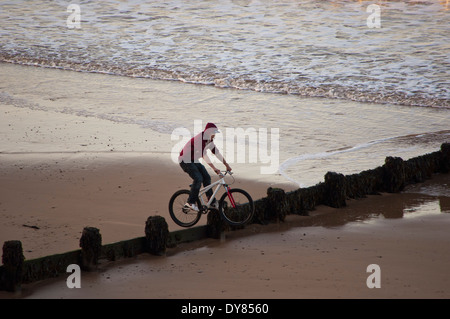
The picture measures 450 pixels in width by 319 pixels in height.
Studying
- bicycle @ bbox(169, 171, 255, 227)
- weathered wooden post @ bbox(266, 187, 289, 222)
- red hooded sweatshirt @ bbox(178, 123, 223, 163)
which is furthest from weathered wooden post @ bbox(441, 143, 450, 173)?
red hooded sweatshirt @ bbox(178, 123, 223, 163)

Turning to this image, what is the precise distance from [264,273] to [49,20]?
26016 mm

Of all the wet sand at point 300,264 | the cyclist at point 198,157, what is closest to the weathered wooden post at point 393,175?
the wet sand at point 300,264

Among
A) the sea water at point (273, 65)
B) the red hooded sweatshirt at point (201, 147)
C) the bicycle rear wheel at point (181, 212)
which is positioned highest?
the sea water at point (273, 65)

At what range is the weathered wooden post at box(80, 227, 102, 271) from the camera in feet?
22.9

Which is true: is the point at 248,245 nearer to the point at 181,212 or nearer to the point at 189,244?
the point at 189,244

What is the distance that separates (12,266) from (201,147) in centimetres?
280

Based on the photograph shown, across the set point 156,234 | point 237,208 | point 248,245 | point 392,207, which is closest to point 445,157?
point 392,207

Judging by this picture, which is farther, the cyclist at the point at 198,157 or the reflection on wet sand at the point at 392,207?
the reflection on wet sand at the point at 392,207

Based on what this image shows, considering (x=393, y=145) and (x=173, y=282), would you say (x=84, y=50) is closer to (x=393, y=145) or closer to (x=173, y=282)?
(x=393, y=145)

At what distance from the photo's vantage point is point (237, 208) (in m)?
8.27

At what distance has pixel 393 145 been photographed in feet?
42.8

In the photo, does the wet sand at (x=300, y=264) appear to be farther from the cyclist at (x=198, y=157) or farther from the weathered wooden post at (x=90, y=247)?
the cyclist at (x=198, y=157)

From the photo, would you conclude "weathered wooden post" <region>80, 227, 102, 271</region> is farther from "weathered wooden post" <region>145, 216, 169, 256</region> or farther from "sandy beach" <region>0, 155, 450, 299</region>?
"weathered wooden post" <region>145, 216, 169, 256</region>

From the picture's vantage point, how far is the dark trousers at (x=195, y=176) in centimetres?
828
